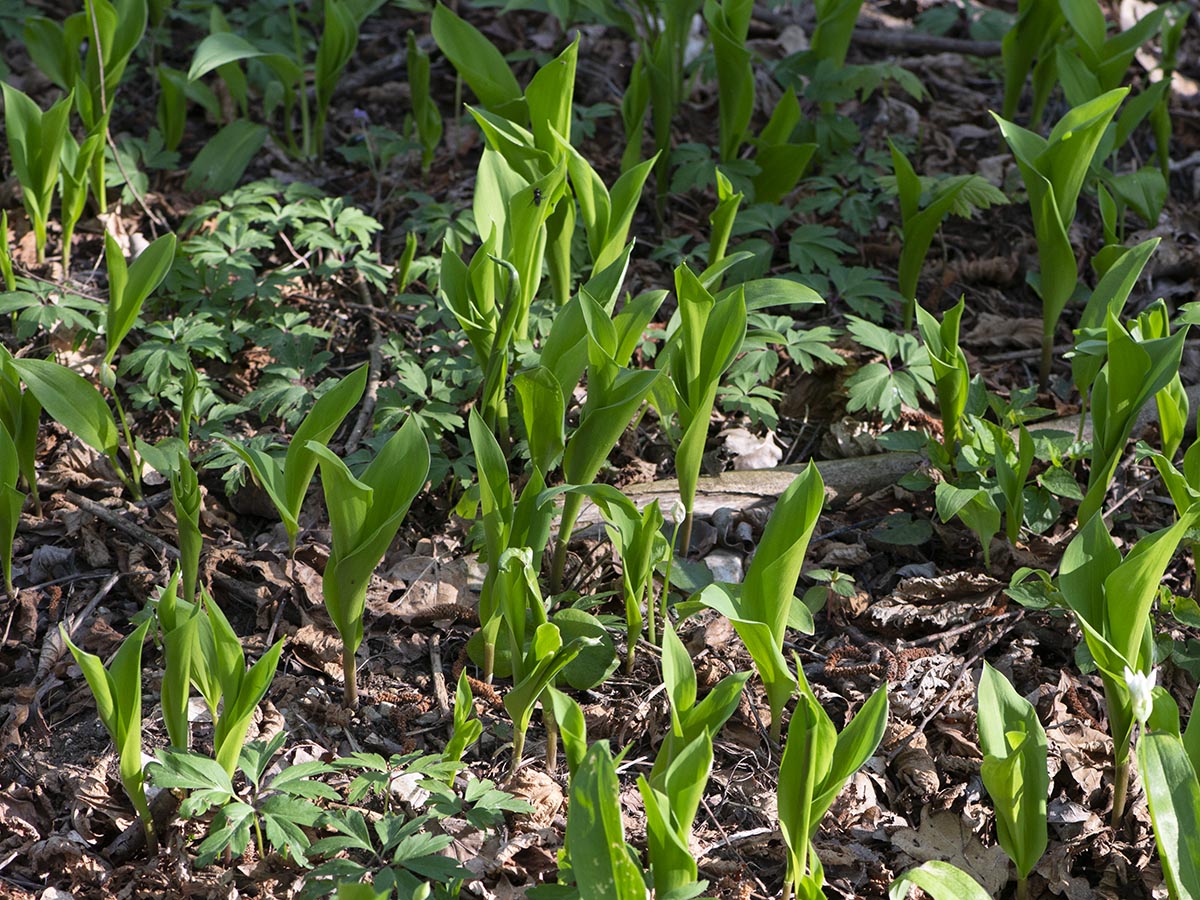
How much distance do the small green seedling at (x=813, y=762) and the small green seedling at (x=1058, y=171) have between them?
4.27 feet

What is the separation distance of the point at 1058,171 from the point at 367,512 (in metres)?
1.66

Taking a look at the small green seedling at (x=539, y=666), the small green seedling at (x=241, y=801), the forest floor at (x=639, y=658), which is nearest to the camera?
the small green seedling at (x=241, y=801)

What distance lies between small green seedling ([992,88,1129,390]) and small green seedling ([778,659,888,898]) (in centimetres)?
130

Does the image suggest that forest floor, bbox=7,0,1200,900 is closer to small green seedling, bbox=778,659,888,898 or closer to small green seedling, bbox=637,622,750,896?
small green seedling, bbox=778,659,888,898

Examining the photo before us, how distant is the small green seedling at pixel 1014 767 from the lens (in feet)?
5.24

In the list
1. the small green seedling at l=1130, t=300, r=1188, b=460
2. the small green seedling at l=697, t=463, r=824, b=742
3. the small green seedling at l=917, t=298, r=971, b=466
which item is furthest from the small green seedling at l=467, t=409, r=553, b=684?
the small green seedling at l=1130, t=300, r=1188, b=460

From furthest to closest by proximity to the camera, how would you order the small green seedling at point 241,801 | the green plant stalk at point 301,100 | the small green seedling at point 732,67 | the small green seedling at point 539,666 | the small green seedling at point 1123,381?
the green plant stalk at point 301,100 < the small green seedling at point 732,67 < the small green seedling at point 1123,381 < the small green seedling at point 539,666 < the small green seedling at point 241,801

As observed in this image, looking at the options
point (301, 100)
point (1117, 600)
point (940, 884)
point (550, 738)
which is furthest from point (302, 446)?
point (301, 100)

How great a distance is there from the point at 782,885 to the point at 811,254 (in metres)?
1.68

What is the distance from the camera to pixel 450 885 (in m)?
1.57

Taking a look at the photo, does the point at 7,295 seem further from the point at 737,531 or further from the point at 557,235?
the point at 737,531

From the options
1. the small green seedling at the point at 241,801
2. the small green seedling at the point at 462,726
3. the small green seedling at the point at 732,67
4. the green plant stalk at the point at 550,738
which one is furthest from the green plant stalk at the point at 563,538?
the small green seedling at the point at 732,67

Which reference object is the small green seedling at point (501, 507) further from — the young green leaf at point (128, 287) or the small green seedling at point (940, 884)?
the young green leaf at point (128, 287)

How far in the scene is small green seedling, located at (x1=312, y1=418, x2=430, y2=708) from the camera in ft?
5.81
